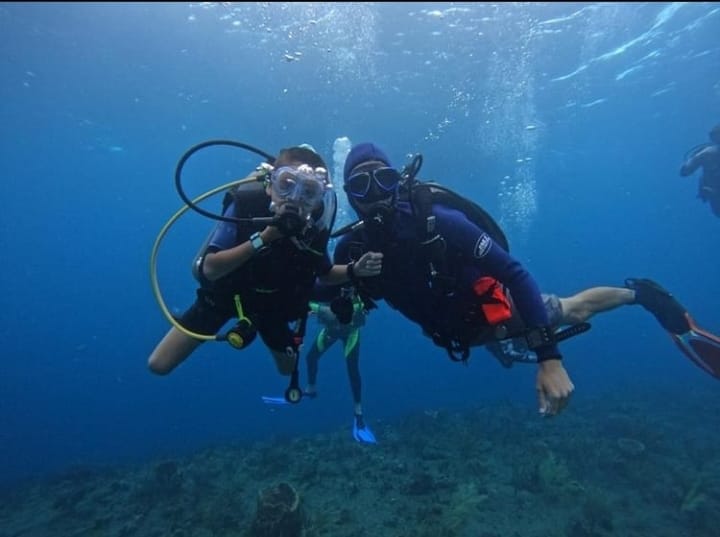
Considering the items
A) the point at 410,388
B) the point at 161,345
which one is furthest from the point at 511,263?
the point at 410,388

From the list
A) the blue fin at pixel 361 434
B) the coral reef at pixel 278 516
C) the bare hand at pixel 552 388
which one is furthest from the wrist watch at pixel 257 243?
the blue fin at pixel 361 434

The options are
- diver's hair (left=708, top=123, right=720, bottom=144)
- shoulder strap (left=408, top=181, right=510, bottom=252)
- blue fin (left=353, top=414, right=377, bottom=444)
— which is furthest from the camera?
diver's hair (left=708, top=123, right=720, bottom=144)

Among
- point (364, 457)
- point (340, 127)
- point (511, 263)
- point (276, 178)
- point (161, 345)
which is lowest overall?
point (364, 457)

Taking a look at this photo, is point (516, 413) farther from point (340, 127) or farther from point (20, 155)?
point (20, 155)

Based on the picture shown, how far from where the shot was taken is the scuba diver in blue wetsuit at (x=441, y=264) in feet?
13.5

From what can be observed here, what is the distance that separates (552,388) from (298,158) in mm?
3253

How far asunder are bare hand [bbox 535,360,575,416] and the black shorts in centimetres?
280

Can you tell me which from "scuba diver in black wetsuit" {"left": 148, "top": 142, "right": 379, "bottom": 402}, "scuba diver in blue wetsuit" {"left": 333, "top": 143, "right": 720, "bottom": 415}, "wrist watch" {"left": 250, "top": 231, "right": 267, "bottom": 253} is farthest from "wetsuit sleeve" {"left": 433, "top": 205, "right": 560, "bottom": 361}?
"wrist watch" {"left": 250, "top": 231, "right": 267, "bottom": 253}

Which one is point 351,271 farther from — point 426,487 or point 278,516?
point 426,487

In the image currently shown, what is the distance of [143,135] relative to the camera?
28.1m

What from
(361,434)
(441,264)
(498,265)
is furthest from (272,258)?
(361,434)

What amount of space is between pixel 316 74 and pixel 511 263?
17222 mm

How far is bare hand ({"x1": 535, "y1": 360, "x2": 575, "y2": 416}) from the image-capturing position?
359cm

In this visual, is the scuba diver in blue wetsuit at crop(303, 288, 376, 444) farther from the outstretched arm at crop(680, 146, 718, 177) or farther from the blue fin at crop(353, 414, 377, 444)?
the outstretched arm at crop(680, 146, 718, 177)
